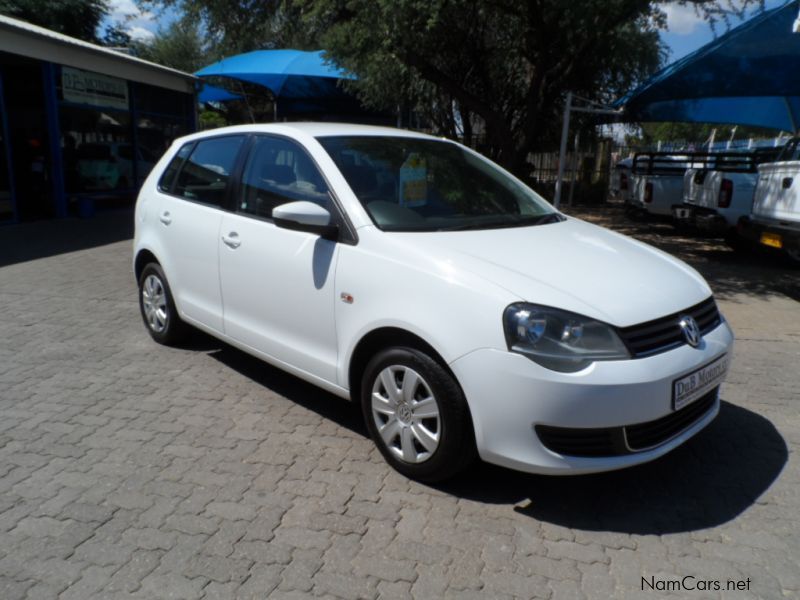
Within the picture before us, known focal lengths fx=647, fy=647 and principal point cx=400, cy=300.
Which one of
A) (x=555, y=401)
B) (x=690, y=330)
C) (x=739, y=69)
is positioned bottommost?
(x=555, y=401)

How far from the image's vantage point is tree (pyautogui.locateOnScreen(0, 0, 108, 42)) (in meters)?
22.9

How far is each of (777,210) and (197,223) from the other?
6.57 metres

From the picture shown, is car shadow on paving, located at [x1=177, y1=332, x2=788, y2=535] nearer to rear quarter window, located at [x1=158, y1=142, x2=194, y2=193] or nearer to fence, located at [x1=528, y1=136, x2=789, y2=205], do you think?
rear quarter window, located at [x1=158, y1=142, x2=194, y2=193]

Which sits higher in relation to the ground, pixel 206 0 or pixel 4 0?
pixel 4 0

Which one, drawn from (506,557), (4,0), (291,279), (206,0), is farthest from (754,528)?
(4,0)

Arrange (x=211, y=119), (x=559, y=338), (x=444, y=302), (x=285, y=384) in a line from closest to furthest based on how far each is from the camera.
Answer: (x=559, y=338) → (x=444, y=302) → (x=285, y=384) → (x=211, y=119)

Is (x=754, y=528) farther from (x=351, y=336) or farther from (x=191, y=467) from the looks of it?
(x=191, y=467)

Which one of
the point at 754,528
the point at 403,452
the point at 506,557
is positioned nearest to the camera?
the point at 506,557

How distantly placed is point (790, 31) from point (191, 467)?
11390 millimetres

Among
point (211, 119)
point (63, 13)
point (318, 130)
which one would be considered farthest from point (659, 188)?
point (211, 119)

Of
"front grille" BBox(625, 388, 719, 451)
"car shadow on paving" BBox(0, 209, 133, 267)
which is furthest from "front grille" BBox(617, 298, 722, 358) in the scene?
"car shadow on paving" BBox(0, 209, 133, 267)

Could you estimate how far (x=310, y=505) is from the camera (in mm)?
3068

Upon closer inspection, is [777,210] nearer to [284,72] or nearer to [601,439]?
[601,439]

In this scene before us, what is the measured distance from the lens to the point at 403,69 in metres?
12.0
